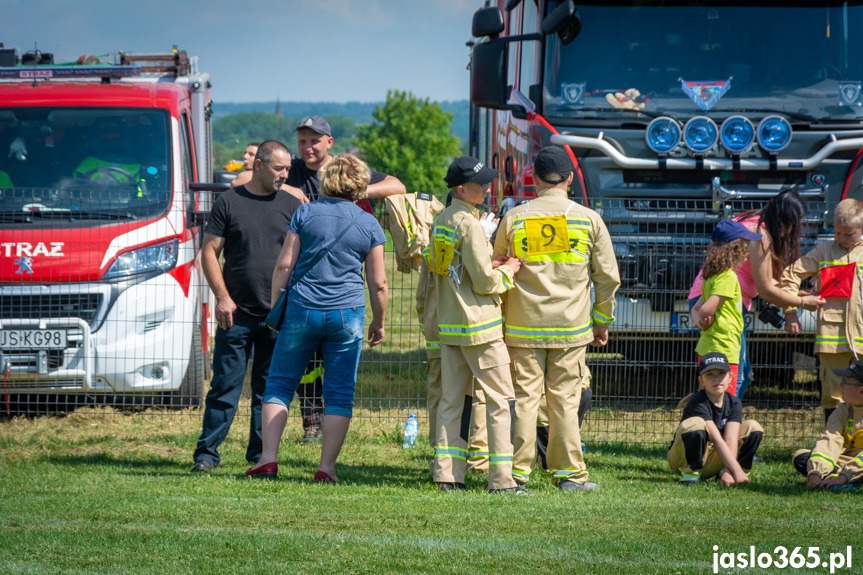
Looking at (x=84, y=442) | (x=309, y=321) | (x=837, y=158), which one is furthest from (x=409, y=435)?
(x=837, y=158)

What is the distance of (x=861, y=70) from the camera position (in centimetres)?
794

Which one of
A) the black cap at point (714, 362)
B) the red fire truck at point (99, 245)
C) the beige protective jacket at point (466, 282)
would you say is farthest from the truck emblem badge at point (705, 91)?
the red fire truck at point (99, 245)

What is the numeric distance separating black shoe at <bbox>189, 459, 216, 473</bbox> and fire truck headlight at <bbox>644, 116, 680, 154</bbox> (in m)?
4.16

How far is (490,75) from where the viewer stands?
27.0ft

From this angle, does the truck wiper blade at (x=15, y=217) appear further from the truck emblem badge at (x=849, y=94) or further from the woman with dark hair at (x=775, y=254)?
the truck emblem badge at (x=849, y=94)

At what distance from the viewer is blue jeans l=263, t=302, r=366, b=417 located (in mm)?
5727

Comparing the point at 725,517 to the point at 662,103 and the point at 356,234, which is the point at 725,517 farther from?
the point at 662,103

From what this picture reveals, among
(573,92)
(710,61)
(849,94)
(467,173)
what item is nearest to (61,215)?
(467,173)

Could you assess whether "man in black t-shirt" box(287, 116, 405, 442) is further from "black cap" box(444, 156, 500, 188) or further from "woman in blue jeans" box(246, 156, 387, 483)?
"black cap" box(444, 156, 500, 188)

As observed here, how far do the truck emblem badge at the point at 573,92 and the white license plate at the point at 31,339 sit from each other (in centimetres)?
441

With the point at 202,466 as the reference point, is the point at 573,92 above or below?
above

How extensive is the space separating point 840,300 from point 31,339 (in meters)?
5.88

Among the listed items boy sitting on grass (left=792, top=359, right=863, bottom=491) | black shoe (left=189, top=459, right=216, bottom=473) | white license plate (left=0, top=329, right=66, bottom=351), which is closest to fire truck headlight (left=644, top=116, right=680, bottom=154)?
boy sitting on grass (left=792, top=359, right=863, bottom=491)

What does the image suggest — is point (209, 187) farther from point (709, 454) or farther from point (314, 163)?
point (709, 454)
